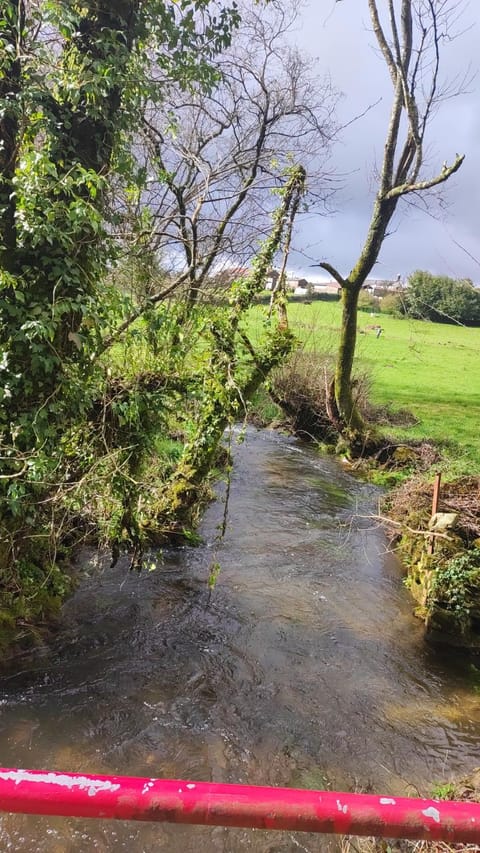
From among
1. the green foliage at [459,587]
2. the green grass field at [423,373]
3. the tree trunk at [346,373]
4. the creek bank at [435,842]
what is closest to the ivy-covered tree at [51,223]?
the creek bank at [435,842]

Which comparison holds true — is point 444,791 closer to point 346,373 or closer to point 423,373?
point 346,373

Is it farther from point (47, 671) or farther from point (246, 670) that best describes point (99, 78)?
point (246, 670)

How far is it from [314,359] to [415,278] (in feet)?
64.0

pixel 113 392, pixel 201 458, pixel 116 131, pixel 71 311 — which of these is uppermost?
pixel 116 131

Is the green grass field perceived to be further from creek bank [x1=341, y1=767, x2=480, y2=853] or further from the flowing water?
creek bank [x1=341, y1=767, x2=480, y2=853]

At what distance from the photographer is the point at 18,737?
15.7ft

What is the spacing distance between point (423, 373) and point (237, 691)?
1004 inches

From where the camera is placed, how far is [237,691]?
19.0 feet

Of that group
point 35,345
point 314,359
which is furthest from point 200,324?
point 314,359

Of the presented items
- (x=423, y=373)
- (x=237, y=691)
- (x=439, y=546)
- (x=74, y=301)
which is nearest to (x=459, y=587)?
(x=439, y=546)

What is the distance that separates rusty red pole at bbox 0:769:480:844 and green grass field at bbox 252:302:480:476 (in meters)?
8.70

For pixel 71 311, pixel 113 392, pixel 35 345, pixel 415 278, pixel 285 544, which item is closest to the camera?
pixel 35 345

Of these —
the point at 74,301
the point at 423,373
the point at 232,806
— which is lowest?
the point at 232,806

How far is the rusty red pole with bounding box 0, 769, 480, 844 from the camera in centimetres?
126
